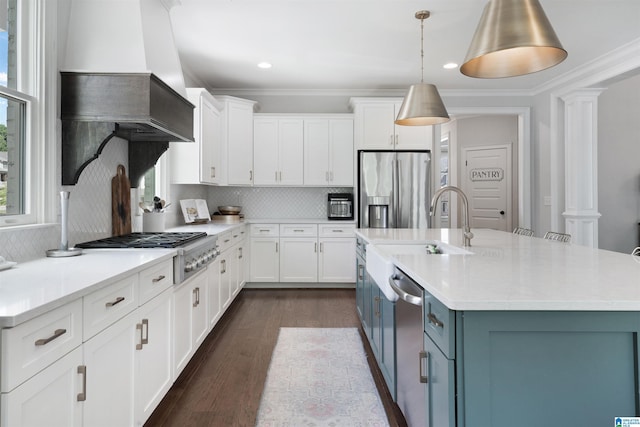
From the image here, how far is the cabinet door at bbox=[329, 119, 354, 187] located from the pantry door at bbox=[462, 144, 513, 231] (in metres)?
3.14

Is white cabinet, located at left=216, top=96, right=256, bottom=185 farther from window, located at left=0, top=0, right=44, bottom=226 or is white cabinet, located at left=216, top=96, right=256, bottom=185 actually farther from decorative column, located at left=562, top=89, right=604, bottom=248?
decorative column, located at left=562, top=89, right=604, bottom=248

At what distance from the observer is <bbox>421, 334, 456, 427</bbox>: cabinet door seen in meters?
1.17

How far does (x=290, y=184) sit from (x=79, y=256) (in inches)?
132

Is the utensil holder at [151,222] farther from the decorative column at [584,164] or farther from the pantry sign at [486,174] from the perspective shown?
the pantry sign at [486,174]

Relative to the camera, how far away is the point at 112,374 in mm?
1515

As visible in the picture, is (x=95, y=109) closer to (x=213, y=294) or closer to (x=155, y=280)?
(x=155, y=280)

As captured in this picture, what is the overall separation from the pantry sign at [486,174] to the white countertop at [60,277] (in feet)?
20.4

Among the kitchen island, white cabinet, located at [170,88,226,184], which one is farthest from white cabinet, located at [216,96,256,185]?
the kitchen island

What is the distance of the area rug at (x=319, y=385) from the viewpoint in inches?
80.7

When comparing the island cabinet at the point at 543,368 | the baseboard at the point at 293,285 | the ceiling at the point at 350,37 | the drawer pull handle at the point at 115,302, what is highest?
the ceiling at the point at 350,37

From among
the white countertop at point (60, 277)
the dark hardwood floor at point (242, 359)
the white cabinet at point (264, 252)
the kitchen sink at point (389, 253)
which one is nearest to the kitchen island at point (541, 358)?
the kitchen sink at point (389, 253)

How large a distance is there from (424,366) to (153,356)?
1.34m

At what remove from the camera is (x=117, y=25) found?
7.12ft

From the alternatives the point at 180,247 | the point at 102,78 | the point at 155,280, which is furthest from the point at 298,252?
→ the point at 102,78
